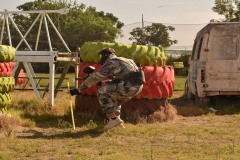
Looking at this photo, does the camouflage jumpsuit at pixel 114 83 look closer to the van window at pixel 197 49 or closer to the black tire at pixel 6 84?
the black tire at pixel 6 84

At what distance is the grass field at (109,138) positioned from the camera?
650 cm

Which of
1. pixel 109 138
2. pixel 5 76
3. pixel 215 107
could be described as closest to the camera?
pixel 109 138

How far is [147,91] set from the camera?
31.6ft

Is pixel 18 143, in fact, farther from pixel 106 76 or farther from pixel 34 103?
pixel 34 103

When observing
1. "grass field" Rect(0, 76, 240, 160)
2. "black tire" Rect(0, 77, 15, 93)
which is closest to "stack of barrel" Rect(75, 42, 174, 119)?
"grass field" Rect(0, 76, 240, 160)

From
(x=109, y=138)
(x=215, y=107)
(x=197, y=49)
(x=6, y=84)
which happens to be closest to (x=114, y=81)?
(x=109, y=138)

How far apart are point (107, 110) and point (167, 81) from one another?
2.07 metres

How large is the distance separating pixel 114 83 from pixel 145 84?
4.49 feet

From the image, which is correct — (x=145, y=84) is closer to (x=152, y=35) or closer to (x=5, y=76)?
(x=5, y=76)

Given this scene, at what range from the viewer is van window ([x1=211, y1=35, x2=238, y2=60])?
11586 mm

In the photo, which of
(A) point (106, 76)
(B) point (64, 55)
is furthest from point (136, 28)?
(A) point (106, 76)

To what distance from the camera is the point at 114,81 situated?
8.39 metres

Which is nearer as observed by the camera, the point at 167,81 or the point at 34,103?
the point at 167,81

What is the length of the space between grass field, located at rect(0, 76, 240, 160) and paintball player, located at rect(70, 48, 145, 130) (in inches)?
16.2
